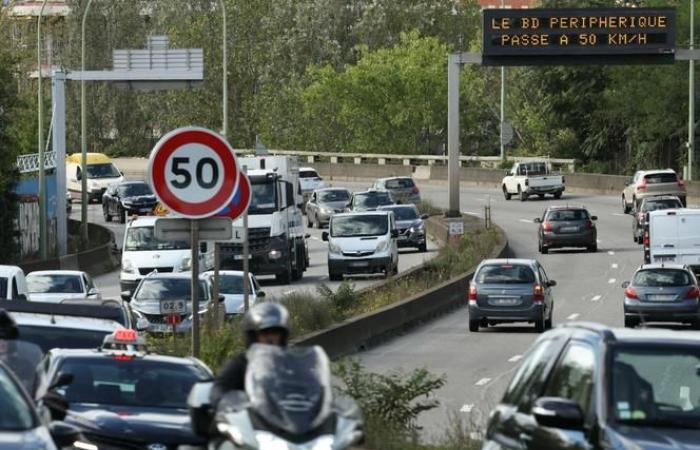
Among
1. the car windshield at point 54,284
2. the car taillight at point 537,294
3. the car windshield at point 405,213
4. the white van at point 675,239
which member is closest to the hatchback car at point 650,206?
the car windshield at point 405,213

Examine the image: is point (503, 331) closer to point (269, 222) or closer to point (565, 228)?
point (269, 222)

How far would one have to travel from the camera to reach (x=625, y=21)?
2329 inches

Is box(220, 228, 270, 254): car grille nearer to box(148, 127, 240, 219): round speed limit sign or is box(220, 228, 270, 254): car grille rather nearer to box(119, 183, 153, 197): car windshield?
box(119, 183, 153, 197): car windshield

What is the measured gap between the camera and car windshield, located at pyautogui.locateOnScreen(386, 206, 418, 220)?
58188 millimetres

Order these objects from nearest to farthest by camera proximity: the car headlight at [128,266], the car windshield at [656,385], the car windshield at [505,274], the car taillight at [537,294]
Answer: the car windshield at [656,385], the car taillight at [537,294], the car windshield at [505,274], the car headlight at [128,266]

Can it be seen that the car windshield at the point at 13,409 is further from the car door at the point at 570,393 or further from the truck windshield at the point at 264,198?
the truck windshield at the point at 264,198

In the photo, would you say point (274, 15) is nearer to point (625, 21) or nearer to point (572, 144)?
point (572, 144)

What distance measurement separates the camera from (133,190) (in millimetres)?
74688

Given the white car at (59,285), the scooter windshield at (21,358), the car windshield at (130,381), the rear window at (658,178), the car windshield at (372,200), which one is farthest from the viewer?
the rear window at (658,178)

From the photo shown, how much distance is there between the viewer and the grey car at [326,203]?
2749 inches

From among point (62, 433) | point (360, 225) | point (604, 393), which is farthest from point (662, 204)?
point (604, 393)

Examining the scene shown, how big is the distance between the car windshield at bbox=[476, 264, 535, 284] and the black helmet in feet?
88.5

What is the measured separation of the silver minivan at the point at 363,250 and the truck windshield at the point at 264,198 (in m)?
3.07

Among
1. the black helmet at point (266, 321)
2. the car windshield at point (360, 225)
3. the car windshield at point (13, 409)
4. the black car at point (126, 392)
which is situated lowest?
the car windshield at point (360, 225)
